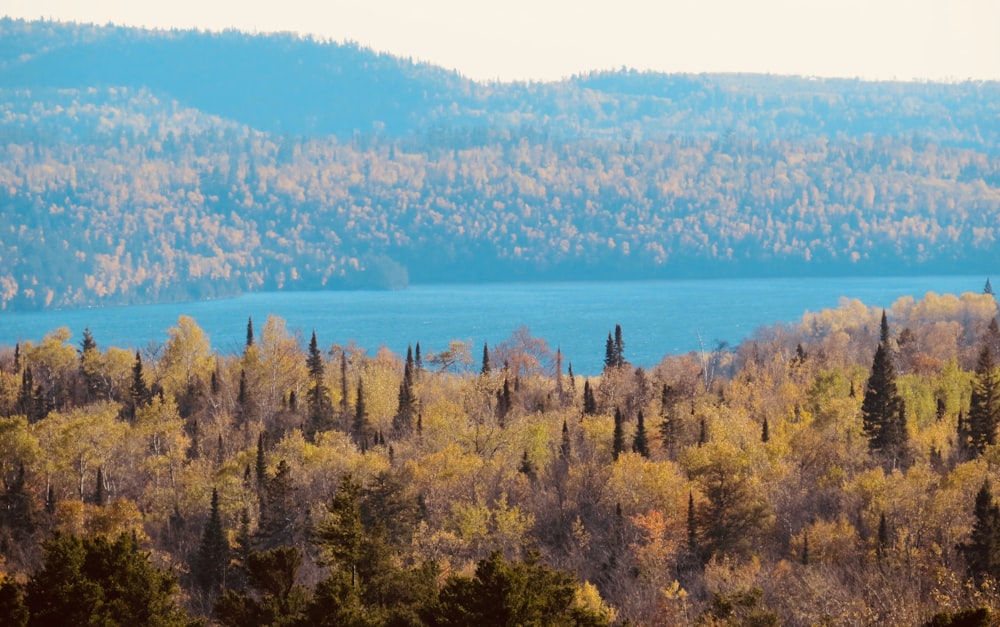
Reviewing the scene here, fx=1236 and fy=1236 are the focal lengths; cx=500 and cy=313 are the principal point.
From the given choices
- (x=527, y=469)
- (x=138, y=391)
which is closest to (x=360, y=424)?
(x=527, y=469)

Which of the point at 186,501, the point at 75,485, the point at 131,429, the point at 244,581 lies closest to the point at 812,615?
the point at 244,581

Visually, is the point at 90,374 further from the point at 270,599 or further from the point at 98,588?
the point at 98,588

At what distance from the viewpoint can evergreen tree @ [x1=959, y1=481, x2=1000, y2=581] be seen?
5094 centimetres

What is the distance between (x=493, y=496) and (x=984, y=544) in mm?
29756

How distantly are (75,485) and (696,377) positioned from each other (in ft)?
214

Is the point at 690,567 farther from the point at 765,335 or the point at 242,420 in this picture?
the point at 765,335

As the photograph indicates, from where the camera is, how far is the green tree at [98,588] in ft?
104

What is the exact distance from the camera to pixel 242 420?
327 ft

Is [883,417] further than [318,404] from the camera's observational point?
No

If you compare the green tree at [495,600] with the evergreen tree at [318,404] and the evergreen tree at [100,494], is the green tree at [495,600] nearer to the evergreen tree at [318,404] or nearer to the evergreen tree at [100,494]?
the evergreen tree at [100,494]

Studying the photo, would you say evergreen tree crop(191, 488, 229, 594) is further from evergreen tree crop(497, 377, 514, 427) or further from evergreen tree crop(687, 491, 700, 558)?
evergreen tree crop(497, 377, 514, 427)

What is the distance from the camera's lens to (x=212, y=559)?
62.4 metres

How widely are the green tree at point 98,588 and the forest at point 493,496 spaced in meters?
0.08

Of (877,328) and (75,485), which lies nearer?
(75,485)
